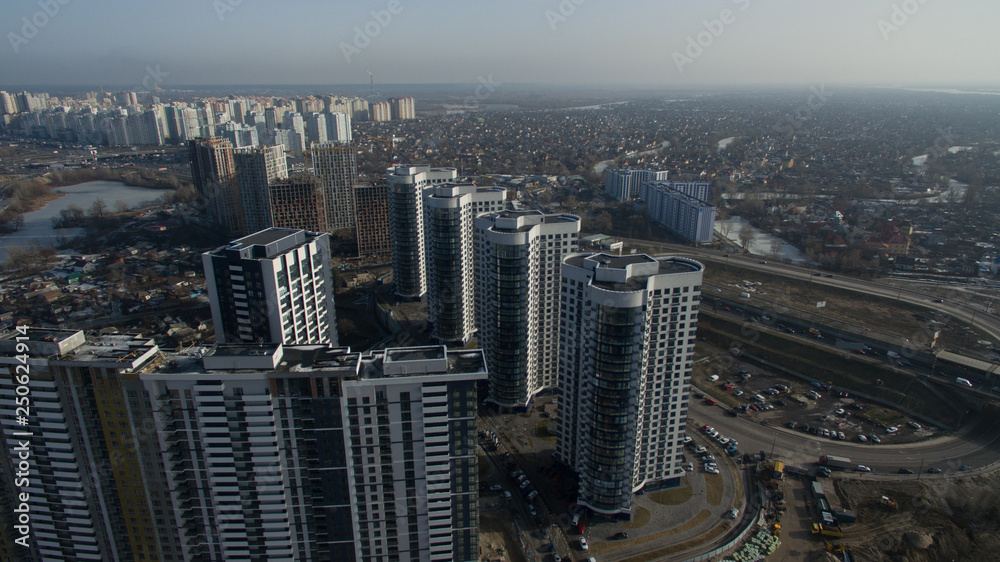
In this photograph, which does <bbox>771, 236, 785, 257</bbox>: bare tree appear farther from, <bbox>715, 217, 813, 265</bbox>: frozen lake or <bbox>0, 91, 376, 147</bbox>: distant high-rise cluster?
<bbox>0, 91, 376, 147</bbox>: distant high-rise cluster

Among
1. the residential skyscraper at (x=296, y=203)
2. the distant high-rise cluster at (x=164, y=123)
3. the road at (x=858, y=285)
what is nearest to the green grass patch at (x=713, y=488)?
the road at (x=858, y=285)

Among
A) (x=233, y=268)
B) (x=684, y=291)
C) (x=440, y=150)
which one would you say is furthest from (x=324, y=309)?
(x=440, y=150)

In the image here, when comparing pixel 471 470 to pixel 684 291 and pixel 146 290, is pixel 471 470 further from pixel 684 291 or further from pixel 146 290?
pixel 146 290

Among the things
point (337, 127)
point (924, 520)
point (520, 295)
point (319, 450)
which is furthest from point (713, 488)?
point (337, 127)

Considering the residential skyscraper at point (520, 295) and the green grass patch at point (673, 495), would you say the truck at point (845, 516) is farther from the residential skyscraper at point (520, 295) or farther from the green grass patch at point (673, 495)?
the residential skyscraper at point (520, 295)

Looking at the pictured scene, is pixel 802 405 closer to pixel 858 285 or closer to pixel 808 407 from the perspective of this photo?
pixel 808 407
